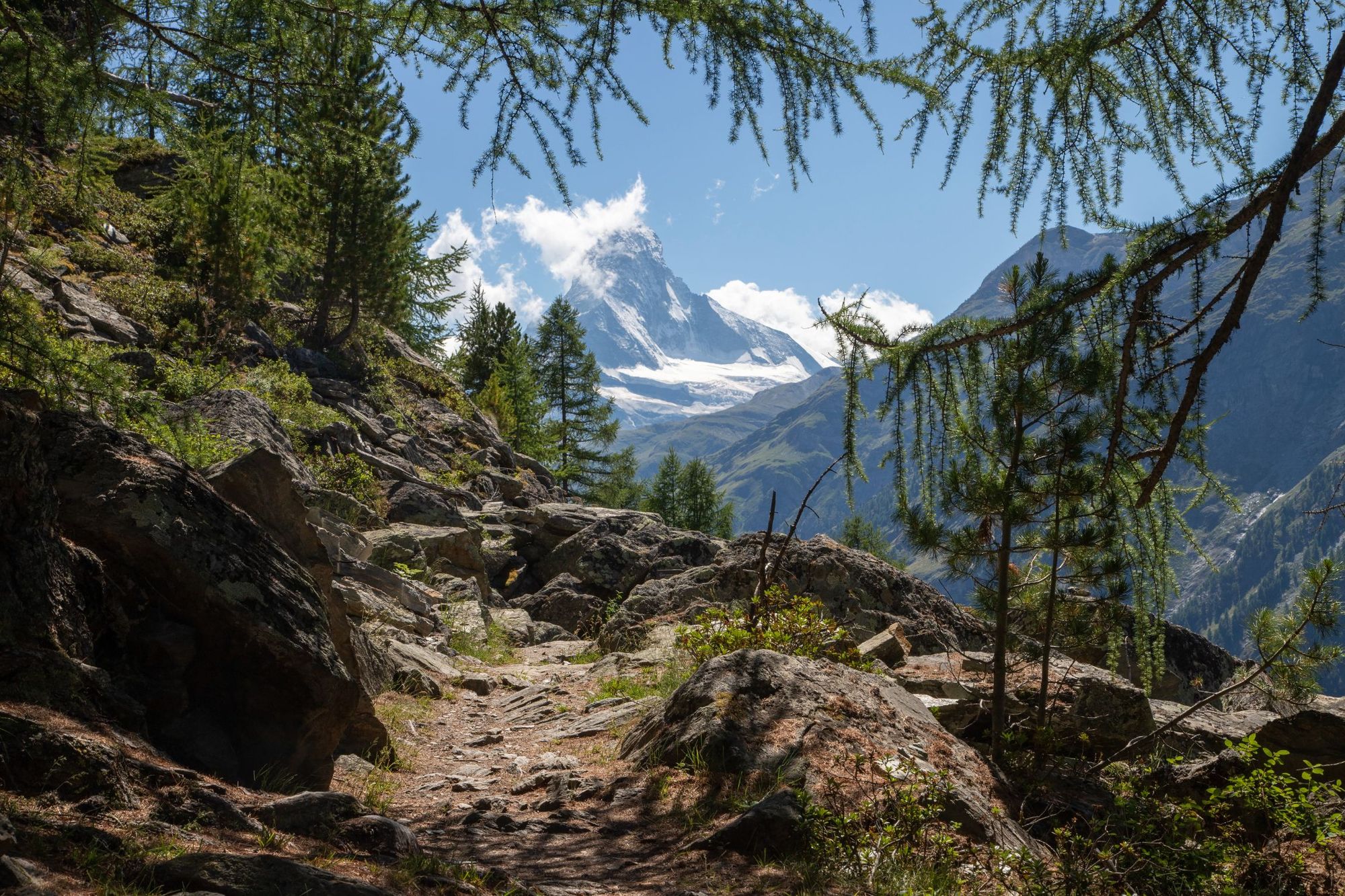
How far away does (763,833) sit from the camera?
13.7 feet

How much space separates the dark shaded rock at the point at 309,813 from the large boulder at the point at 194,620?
2.28ft

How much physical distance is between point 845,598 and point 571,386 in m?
34.8

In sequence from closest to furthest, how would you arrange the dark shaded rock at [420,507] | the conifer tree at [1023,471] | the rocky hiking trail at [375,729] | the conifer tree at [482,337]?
the rocky hiking trail at [375,729] → the conifer tree at [1023,471] → the dark shaded rock at [420,507] → the conifer tree at [482,337]

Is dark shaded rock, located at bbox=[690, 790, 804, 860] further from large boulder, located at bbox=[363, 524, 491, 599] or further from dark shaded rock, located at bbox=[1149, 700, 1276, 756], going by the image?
large boulder, located at bbox=[363, 524, 491, 599]

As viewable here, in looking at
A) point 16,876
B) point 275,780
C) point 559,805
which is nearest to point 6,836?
point 16,876

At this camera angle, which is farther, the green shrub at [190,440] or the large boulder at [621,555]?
the large boulder at [621,555]

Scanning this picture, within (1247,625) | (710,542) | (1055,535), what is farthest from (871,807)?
(710,542)

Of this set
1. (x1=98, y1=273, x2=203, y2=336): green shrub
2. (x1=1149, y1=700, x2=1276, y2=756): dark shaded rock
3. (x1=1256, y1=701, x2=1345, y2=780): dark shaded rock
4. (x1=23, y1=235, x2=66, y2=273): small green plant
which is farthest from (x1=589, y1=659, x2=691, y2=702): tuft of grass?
(x1=23, y1=235, x2=66, y2=273): small green plant

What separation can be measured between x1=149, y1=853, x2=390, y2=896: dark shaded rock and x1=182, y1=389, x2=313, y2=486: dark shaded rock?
27.2 feet

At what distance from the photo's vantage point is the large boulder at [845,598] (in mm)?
10109

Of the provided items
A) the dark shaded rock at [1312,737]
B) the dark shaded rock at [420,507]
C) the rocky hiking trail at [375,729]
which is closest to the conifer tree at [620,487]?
the dark shaded rock at [420,507]

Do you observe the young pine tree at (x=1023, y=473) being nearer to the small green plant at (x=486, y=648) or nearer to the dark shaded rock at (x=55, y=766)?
the dark shaded rock at (x=55, y=766)

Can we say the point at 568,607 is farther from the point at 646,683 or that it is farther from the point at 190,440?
the point at 190,440

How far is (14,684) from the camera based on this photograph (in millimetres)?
3266
